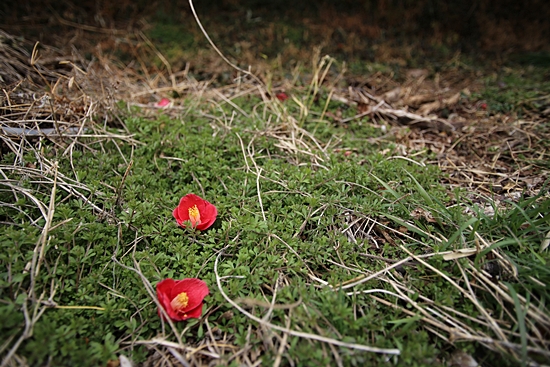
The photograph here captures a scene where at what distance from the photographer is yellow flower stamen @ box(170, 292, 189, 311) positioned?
1.53 metres

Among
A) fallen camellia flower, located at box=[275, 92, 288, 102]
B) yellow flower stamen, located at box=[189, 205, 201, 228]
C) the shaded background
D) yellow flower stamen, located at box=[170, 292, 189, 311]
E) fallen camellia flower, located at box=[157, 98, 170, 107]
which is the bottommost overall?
fallen camellia flower, located at box=[157, 98, 170, 107]

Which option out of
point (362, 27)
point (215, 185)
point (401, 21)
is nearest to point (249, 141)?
point (215, 185)

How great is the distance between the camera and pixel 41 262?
154 centimetres

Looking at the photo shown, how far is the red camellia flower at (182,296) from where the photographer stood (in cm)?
150

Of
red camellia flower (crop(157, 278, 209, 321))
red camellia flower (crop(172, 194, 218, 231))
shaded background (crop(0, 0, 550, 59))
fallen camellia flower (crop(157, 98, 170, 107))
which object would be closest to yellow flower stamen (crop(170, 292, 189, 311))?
red camellia flower (crop(157, 278, 209, 321))

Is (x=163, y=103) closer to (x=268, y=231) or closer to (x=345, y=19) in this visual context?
(x=268, y=231)

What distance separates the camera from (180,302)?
1537 mm

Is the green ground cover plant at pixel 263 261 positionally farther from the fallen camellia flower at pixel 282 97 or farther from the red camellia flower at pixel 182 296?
the fallen camellia flower at pixel 282 97

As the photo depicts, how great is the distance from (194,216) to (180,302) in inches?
19.9

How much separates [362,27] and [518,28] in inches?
91.6

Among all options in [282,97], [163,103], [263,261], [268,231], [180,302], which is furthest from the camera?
[282,97]

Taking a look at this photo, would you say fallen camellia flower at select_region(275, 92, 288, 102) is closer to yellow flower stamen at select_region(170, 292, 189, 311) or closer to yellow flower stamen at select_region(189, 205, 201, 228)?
yellow flower stamen at select_region(189, 205, 201, 228)

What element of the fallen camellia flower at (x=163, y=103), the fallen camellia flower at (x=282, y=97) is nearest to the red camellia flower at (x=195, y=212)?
the fallen camellia flower at (x=163, y=103)

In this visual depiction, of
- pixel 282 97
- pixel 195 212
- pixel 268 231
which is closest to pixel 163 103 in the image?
pixel 282 97
